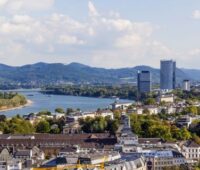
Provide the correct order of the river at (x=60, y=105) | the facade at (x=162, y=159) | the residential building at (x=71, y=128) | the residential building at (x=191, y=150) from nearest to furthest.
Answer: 1. the facade at (x=162, y=159)
2. the residential building at (x=191, y=150)
3. the residential building at (x=71, y=128)
4. the river at (x=60, y=105)

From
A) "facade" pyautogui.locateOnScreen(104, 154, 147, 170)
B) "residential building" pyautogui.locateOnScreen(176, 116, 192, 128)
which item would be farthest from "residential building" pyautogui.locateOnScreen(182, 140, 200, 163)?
"residential building" pyautogui.locateOnScreen(176, 116, 192, 128)

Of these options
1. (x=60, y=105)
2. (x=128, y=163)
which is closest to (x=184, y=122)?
(x=128, y=163)

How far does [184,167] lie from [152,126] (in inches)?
275

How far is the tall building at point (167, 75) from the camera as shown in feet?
242

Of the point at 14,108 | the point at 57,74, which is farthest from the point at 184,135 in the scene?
the point at 57,74

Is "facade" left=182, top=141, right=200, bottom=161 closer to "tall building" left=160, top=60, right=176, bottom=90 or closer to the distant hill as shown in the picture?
"tall building" left=160, top=60, right=176, bottom=90

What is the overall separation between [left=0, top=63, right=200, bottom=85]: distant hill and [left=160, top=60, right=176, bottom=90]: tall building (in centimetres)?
3037

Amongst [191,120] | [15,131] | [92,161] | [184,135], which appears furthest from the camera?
[191,120]

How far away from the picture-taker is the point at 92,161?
14.2 metres

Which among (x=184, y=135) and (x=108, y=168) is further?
(x=184, y=135)

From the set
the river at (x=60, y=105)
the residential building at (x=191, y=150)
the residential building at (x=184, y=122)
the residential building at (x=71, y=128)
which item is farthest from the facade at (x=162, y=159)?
the river at (x=60, y=105)

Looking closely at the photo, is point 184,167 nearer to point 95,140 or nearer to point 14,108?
point 95,140

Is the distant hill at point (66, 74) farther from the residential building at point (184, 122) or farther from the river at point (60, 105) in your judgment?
the residential building at point (184, 122)

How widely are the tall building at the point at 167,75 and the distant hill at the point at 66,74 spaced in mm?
30369
